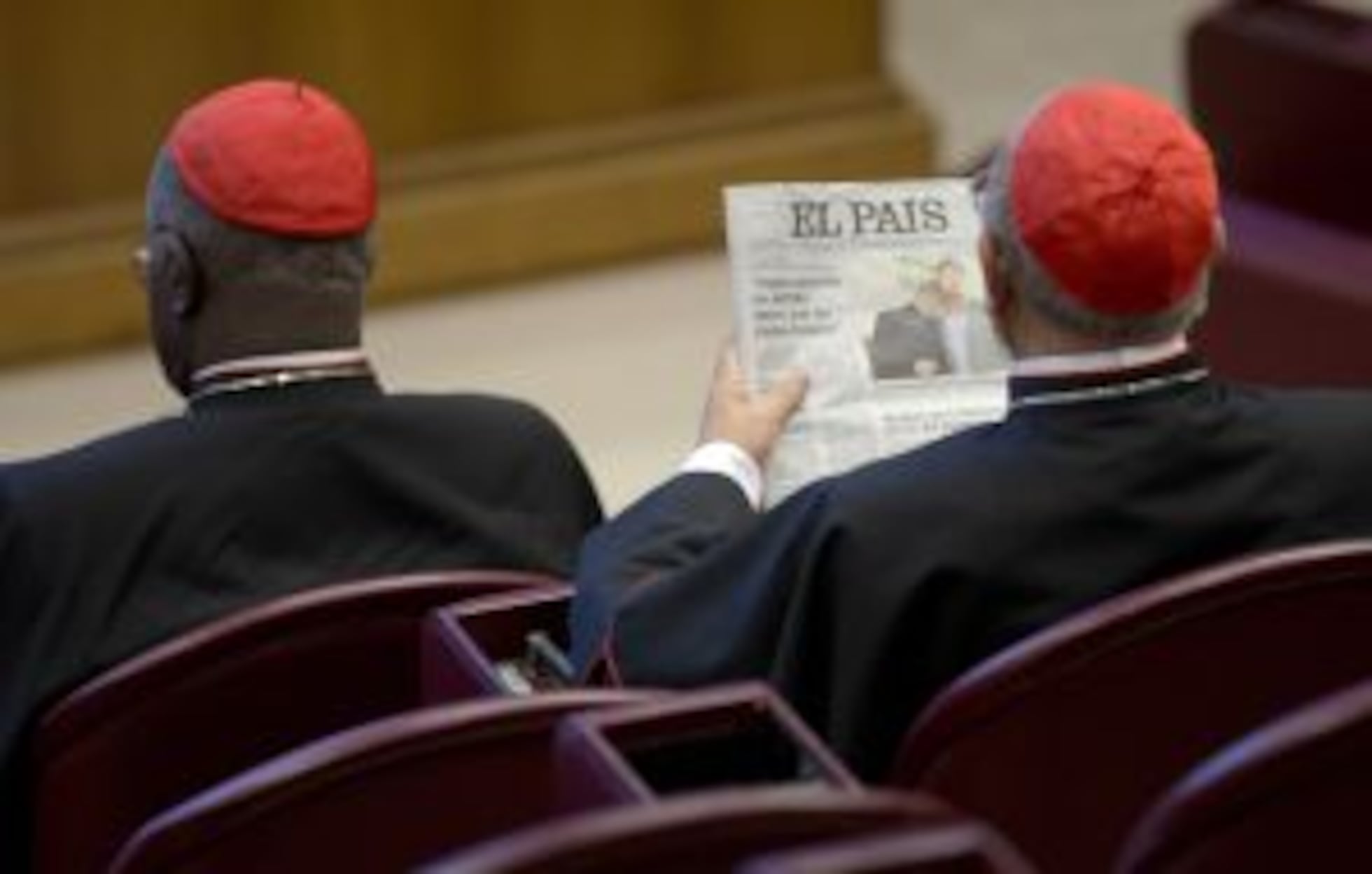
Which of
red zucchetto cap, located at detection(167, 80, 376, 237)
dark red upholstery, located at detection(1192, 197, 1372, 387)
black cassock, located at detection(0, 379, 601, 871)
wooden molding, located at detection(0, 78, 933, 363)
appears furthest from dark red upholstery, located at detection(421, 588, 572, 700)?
wooden molding, located at detection(0, 78, 933, 363)

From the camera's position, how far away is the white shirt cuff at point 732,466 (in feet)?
10.2

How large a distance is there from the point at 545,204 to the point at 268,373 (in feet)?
8.25

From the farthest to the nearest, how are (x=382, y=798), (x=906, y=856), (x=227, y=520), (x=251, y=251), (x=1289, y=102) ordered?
(x=1289, y=102)
(x=251, y=251)
(x=227, y=520)
(x=382, y=798)
(x=906, y=856)

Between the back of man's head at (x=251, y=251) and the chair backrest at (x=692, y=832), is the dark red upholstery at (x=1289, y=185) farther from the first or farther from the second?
the chair backrest at (x=692, y=832)

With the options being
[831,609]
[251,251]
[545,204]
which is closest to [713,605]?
[831,609]

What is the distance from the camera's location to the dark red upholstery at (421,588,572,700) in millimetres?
2725

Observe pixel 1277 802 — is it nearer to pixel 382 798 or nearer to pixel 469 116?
pixel 382 798

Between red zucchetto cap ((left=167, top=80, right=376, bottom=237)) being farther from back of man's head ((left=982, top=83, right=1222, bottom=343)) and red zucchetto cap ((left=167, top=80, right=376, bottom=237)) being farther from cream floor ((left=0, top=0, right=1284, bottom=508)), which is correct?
cream floor ((left=0, top=0, right=1284, bottom=508))

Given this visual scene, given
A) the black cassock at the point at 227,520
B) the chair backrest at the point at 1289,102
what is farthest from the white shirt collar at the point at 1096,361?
the chair backrest at the point at 1289,102

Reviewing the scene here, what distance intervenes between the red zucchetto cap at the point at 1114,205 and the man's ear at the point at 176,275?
778 mm

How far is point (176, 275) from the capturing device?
3162 mm

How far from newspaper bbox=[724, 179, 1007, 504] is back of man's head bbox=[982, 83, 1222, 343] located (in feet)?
0.74

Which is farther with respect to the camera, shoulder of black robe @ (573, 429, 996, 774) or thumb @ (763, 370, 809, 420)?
thumb @ (763, 370, 809, 420)

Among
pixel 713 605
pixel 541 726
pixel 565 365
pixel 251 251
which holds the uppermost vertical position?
pixel 251 251
